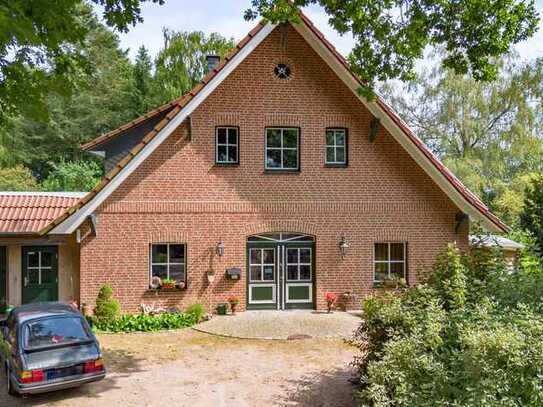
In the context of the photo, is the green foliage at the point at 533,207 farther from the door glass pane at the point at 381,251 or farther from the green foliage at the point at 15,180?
the green foliage at the point at 15,180

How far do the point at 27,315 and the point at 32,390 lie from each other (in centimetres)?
152

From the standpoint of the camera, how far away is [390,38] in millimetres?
11688

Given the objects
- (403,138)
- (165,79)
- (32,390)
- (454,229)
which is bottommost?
(32,390)

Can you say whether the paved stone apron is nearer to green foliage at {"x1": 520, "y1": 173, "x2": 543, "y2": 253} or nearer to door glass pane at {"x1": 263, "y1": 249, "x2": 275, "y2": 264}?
door glass pane at {"x1": 263, "y1": 249, "x2": 275, "y2": 264}

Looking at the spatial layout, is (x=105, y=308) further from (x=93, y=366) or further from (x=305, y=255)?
(x=305, y=255)

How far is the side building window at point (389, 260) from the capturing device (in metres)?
16.0

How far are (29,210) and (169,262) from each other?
5.28 meters

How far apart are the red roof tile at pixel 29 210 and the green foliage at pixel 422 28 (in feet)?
31.5

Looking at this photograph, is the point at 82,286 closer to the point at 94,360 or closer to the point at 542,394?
the point at 94,360

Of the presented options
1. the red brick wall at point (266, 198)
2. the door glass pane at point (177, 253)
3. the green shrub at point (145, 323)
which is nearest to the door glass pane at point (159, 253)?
the door glass pane at point (177, 253)

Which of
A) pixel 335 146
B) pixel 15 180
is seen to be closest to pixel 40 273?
pixel 335 146

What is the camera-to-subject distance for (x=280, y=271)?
15.6 metres

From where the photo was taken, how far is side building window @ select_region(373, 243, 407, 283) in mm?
15977

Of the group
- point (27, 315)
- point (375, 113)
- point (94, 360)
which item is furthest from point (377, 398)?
point (375, 113)
